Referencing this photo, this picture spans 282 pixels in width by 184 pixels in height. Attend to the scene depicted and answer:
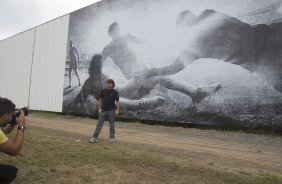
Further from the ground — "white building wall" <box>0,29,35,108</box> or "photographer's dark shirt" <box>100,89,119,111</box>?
"white building wall" <box>0,29,35,108</box>

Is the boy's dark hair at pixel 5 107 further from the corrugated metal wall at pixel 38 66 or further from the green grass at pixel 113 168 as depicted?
the corrugated metal wall at pixel 38 66

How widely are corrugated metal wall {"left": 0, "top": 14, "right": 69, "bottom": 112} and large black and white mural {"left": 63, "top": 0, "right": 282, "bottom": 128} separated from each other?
125 inches

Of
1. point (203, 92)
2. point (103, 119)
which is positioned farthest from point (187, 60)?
point (103, 119)

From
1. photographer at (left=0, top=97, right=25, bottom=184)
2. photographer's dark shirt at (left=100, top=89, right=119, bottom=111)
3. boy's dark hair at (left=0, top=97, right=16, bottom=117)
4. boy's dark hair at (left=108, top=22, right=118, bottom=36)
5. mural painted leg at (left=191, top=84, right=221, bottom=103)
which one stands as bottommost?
photographer at (left=0, top=97, right=25, bottom=184)

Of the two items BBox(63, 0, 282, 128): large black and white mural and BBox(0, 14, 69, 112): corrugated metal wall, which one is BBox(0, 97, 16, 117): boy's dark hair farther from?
BBox(0, 14, 69, 112): corrugated metal wall

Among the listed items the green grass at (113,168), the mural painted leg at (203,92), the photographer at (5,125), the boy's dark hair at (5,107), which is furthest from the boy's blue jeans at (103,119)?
the mural painted leg at (203,92)

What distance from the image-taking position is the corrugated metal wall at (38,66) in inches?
1119

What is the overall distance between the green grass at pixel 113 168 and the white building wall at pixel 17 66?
26.1 m

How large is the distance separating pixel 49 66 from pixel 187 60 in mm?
16012

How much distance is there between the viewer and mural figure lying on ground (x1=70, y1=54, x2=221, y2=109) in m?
17.4

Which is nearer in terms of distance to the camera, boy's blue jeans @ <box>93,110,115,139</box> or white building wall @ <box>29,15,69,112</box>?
boy's blue jeans @ <box>93,110,115,139</box>

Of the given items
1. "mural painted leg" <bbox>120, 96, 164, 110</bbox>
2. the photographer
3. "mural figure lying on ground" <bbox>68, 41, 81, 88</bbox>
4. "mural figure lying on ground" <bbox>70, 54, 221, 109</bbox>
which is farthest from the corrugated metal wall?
the photographer

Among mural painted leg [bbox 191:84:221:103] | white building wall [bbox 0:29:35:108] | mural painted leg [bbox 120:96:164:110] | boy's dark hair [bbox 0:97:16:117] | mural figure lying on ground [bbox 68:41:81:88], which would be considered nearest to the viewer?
boy's dark hair [bbox 0:97:16:117]

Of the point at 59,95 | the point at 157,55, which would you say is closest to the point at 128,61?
the point at 157,55
